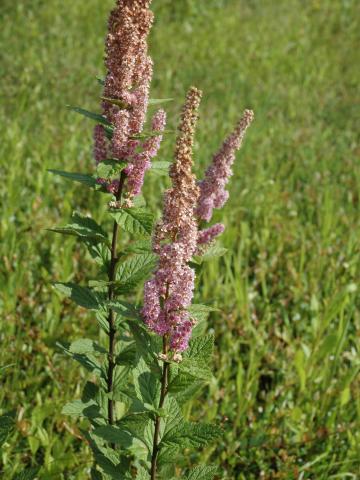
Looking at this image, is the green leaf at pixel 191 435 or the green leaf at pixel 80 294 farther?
the green leaf at pixel 80 294

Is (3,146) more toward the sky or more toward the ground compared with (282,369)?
more toward the sky

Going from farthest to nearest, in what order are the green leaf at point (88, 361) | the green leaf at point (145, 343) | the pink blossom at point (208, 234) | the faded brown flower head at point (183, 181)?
1. the green leaf at point (88, 361)
2. the pink blossom at point (208, 234)
3. the green leaf at point (145, 343)
4. the faded brown flower head at point (183, 181)

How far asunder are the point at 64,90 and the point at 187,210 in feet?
16.5

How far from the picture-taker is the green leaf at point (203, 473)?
1.97 metres

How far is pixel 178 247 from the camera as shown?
61.7 inches

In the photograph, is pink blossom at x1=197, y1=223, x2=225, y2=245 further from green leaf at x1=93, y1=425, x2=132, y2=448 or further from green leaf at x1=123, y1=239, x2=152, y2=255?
green leaf at x1=93, y1=425, x2=132, y2=448

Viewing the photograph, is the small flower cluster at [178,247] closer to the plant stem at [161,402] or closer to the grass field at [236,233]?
the plant stem at [161,402]

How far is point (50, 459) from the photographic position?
8.70ft

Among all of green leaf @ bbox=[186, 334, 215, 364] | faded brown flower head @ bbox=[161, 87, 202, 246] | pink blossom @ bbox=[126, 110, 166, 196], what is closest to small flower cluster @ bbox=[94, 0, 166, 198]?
pink blossom @ bbox=[126, 110, 166, 196]

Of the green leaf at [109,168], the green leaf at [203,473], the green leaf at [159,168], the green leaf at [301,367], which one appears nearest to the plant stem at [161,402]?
the green leaf at [203,473]

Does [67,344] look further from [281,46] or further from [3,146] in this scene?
[281,46]

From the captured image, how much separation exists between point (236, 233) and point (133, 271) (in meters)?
2.27

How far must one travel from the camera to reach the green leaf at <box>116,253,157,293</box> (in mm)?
2010

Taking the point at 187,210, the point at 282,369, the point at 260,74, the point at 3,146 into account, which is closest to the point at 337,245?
the point at 282,369
